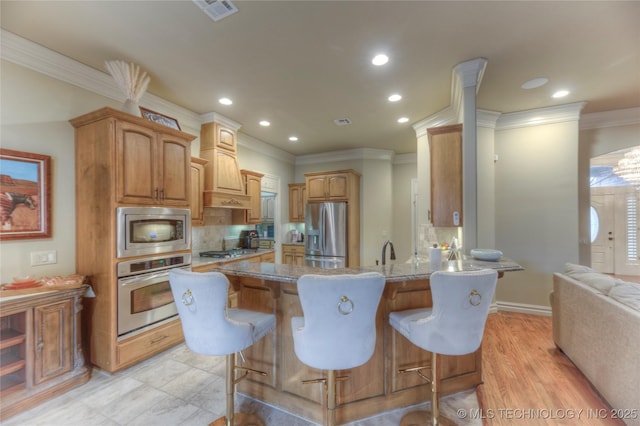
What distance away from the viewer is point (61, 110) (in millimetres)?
2381

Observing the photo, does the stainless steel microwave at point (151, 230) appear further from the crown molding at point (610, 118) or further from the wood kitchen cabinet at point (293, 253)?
the crown molding at point (610, 118)

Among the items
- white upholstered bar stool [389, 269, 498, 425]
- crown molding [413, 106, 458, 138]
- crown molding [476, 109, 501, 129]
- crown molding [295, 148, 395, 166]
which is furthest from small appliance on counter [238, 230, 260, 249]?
crown molding [476, 109, 501, 129]

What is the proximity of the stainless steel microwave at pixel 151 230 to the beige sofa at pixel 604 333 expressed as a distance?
12.1 feet

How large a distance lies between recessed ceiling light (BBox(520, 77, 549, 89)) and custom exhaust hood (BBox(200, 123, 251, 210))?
381 cm

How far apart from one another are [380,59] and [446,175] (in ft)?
4.52

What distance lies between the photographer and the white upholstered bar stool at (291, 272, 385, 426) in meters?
1.26

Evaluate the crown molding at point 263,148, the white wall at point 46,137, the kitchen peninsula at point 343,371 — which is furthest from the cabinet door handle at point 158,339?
the crown molding at point 263,148

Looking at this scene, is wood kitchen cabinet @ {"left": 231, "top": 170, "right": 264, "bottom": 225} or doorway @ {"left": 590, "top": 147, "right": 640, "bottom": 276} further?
doorway @ {"left": 590, "top": 147, "right": 640, "bottom": 276}

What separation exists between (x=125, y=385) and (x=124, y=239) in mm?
1211

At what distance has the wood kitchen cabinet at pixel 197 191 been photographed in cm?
347

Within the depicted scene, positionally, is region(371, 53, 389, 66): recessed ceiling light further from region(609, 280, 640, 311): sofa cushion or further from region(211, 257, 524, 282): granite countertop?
region(609, 280, 640, 311): sofa cushion

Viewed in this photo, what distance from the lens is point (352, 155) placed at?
5.62m

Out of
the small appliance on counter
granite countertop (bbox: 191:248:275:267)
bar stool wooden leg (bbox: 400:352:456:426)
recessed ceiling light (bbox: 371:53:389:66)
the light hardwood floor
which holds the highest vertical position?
recessed ceiling light (bbox: 371:53:389:66)

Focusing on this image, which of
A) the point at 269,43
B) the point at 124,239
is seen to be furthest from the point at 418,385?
the point at 269,43
